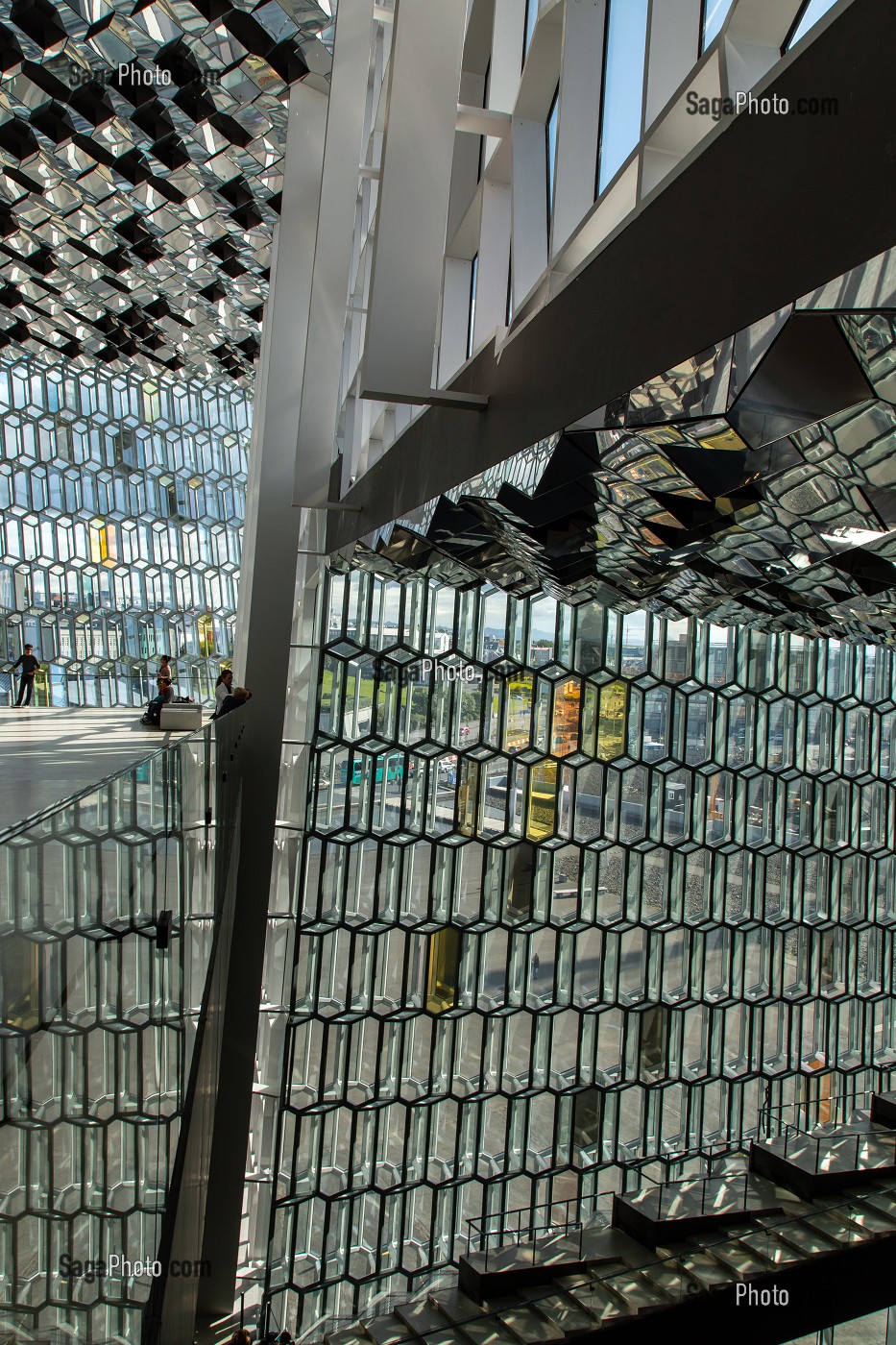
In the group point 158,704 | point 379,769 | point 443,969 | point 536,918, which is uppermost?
point 158,704

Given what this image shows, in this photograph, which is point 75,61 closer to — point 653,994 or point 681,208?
point 681,208

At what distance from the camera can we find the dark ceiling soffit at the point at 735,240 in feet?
4.78

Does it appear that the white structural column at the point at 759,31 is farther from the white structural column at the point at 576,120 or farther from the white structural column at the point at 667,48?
the white structural column at the point at 576,120

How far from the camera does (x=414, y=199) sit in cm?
352

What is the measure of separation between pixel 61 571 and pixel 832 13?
3021 cm

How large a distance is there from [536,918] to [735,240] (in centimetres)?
1355

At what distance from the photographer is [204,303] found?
2136cm

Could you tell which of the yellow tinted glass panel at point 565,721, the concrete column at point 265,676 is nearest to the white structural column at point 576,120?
the concrete column at point 265,676

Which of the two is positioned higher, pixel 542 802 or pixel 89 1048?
pixel 89 1048

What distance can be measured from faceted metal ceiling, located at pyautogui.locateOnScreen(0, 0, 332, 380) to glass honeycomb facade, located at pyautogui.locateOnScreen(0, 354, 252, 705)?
556cm

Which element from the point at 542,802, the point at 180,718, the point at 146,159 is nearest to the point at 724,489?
the point at 542,802

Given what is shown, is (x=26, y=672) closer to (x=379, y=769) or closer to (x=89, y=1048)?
(x=379, y=769)

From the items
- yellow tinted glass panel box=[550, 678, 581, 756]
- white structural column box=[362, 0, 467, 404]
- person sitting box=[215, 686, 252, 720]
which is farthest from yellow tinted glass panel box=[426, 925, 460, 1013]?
white structural column box=[362, 0, 467, 404]

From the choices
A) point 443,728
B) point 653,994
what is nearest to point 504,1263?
point 653,994
